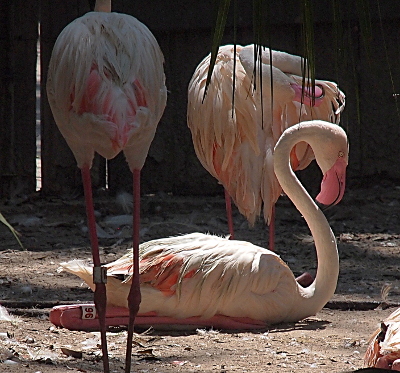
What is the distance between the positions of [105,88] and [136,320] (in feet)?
3.82

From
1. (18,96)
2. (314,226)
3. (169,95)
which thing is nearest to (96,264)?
(314,226)

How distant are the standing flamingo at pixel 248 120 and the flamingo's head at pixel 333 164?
0.50 m

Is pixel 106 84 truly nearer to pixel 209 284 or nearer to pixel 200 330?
pixel 209 284

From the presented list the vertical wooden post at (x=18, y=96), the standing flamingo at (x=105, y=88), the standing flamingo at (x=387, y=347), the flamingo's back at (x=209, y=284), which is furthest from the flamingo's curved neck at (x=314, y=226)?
the vertical wooden post at (x=18, y=96)

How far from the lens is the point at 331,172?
356cm

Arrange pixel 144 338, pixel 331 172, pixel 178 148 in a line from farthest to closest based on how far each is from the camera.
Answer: pixel 178 148 < pixel 331 172 < pixel 144 338

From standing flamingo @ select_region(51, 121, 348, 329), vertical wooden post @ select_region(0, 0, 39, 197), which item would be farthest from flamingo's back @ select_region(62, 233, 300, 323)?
vertical wooden post @ select_region(0, 0, 39, 197)

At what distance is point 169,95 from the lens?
20.5 ft

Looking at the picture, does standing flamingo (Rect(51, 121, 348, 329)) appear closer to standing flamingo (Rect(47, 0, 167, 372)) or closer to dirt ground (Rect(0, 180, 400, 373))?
A: dirt ground (Rect(0, 180, 400, 373))

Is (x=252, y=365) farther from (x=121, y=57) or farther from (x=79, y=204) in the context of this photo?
(x=79, y=204)

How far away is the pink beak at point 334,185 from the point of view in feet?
11.6

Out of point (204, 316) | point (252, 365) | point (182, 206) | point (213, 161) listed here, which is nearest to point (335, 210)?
point (182, 206)

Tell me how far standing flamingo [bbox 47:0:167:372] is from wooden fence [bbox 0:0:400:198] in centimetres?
358

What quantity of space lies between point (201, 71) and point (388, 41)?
265 centimetres
